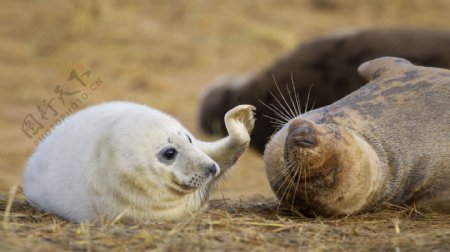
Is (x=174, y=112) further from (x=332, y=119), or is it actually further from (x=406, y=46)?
(x=332, y=119)

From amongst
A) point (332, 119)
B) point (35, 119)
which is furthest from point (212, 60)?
point (332, 119)

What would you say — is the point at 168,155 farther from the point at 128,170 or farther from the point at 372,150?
the point at 372,150

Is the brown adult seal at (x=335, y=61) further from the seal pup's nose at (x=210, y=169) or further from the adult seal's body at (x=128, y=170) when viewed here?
the seal pup's nose at (x=210, y=169)


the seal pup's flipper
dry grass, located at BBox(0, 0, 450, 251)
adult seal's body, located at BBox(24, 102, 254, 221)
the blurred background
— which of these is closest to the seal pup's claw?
the seal pup's flipper

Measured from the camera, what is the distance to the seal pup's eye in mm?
4316

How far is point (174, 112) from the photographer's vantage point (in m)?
10.3

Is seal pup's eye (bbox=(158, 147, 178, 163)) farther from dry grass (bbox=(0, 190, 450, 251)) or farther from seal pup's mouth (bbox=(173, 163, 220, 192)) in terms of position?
dry grass (bbox=(0, 190, 450, 251))

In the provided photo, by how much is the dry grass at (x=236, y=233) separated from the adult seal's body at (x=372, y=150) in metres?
0.11

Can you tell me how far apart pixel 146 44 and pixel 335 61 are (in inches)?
204

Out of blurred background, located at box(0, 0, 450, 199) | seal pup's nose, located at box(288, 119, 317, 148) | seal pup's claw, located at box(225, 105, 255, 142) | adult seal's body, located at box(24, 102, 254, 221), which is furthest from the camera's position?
blurred background, located at box(0, 0, 450, 199)

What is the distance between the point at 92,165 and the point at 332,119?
4.40ft

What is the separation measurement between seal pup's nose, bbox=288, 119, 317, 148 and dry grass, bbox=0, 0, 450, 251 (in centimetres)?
39

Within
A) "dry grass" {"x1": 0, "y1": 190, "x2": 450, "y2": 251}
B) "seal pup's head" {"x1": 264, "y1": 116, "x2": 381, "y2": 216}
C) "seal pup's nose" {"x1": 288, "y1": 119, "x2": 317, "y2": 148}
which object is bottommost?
"dry grass" {"x1": 0, "y1": 190, "x2": 450, "y2": 251}

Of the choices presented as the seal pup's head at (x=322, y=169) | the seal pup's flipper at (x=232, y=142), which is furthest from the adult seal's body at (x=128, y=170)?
the seal pup's head at (x=322, y=169)
